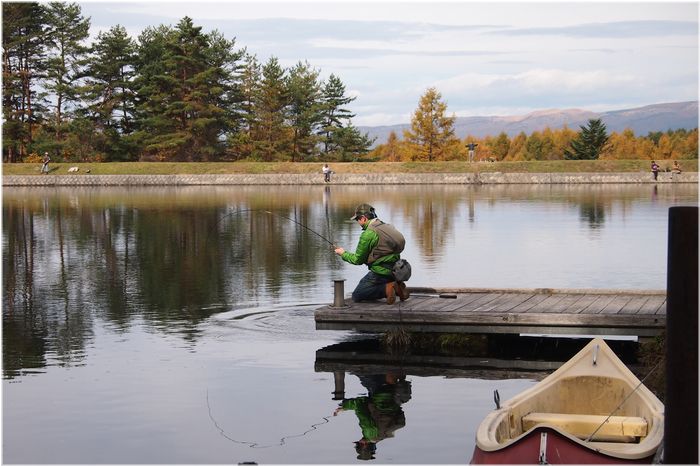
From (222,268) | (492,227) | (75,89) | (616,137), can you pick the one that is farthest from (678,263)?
(616,137)

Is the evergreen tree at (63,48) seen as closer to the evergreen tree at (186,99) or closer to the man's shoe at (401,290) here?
the evergreen tree at (186,99)

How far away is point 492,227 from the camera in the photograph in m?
33.4

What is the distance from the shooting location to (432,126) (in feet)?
285

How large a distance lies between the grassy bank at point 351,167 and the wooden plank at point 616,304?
57581mm

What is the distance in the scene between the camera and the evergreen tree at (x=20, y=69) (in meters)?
80.6

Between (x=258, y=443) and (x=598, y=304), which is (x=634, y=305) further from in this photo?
(x=258, y=443)

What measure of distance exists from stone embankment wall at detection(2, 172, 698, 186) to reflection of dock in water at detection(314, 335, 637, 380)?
5633cm

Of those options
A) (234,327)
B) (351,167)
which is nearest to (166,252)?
(234,327)

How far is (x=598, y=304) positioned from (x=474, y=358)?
1.92m

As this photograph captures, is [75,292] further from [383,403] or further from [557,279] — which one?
[383,403]

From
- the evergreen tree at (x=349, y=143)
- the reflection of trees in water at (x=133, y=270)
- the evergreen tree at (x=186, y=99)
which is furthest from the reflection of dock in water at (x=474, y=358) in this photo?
the evergreen tree at (x=349, y=143)

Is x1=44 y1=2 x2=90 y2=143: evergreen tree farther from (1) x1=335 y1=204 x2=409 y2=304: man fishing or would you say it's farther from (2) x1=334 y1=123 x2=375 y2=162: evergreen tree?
(1) x1=335 y1=204 x2=409 y2=304: man fishing

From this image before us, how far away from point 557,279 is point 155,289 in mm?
7499

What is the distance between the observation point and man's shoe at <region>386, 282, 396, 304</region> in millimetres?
14938
